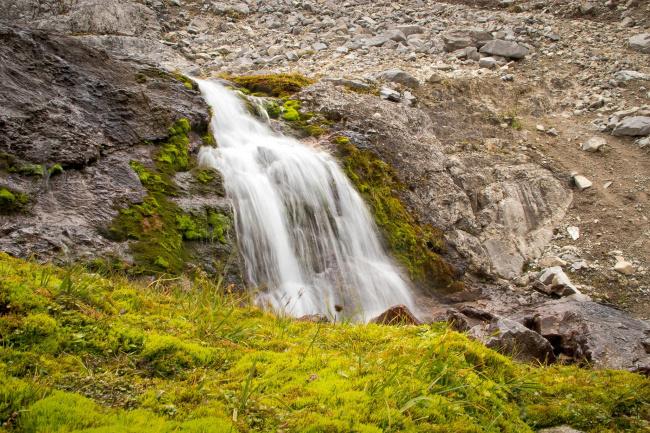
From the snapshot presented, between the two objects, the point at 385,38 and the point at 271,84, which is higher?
the point at 385,38

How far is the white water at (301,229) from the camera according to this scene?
7.36 metres

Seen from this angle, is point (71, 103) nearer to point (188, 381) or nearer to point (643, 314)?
point (188, 381)

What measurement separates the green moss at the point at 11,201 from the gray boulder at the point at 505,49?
17438 mm

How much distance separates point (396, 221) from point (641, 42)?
1480cm

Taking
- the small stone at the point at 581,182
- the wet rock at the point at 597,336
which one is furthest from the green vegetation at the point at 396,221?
the small stone at the point at 581,182

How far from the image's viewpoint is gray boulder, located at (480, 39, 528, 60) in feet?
54.7

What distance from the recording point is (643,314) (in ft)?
27.6

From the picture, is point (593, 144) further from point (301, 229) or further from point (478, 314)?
point (301, 229)

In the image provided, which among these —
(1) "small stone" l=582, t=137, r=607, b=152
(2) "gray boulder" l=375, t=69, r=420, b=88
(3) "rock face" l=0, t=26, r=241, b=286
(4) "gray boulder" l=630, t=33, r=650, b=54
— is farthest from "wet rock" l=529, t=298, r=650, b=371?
(4) "gray boulder" l=630, t=33, r=650, b=54

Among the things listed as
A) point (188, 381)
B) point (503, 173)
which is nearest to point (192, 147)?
point (188, 381)

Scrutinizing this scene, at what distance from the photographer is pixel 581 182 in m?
11.6

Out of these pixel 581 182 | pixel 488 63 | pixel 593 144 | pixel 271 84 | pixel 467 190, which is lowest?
pixel 581 182

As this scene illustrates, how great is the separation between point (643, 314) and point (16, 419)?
10.6 m

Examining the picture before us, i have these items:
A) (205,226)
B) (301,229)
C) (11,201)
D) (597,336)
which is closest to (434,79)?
(301,229)
